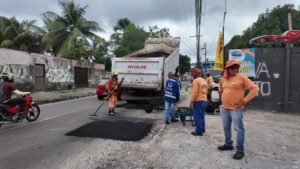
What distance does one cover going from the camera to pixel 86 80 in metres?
25.2

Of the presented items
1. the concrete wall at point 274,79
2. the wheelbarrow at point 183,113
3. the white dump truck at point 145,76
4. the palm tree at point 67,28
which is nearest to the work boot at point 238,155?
the wheelbarrow at point 183,113

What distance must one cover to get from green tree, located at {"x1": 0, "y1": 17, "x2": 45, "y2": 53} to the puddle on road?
65.3 ft

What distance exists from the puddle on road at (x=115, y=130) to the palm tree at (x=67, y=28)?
64.1 ft

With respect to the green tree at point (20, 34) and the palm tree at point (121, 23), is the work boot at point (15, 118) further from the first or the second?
the palm tree at point (121, 23)

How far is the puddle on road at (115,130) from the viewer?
5.95 m

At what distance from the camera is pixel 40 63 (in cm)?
1797

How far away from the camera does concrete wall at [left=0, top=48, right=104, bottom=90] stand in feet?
49.2

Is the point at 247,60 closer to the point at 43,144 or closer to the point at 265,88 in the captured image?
the point at 265,88

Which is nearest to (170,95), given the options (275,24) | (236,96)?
(236,96)

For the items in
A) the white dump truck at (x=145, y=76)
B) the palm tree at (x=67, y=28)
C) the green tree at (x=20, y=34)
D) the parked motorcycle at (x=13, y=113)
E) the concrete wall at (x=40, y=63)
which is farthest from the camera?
the palm tree at (x=67, y=28)

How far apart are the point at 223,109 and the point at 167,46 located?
8290mm

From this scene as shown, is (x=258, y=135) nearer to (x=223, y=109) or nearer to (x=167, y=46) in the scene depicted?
(x=223, y=109)

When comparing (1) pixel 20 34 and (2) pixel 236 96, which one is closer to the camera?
(2) pixel 236 96

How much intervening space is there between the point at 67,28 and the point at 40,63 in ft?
32.8
